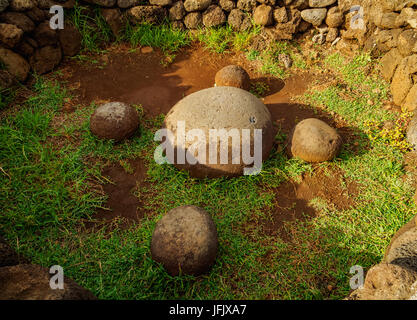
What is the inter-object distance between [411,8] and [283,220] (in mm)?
3923

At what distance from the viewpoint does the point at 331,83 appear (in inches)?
208

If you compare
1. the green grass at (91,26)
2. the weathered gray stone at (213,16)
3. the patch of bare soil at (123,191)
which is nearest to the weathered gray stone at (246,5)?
the weathered gray stone at (213,16)

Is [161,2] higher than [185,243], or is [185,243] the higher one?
[161,2]

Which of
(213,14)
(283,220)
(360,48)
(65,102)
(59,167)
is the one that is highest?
(213,14)

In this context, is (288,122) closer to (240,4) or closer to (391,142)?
(391,142)

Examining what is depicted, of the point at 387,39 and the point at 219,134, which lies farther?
the point at 387,39

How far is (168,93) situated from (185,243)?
3.08m

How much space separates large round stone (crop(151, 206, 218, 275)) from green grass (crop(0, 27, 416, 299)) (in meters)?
0.15

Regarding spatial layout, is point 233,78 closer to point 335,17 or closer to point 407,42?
point 335,17

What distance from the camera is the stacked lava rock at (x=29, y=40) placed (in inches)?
192

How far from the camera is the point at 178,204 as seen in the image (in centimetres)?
374

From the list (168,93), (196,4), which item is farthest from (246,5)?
(168,93)

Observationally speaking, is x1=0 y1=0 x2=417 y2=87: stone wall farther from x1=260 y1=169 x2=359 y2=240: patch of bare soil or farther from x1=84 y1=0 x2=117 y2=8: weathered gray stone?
x1=260 y1=169 x2=359 y2=240: patch of bare soil

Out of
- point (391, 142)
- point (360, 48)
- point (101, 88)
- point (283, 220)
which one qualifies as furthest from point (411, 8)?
point (101, 88)
